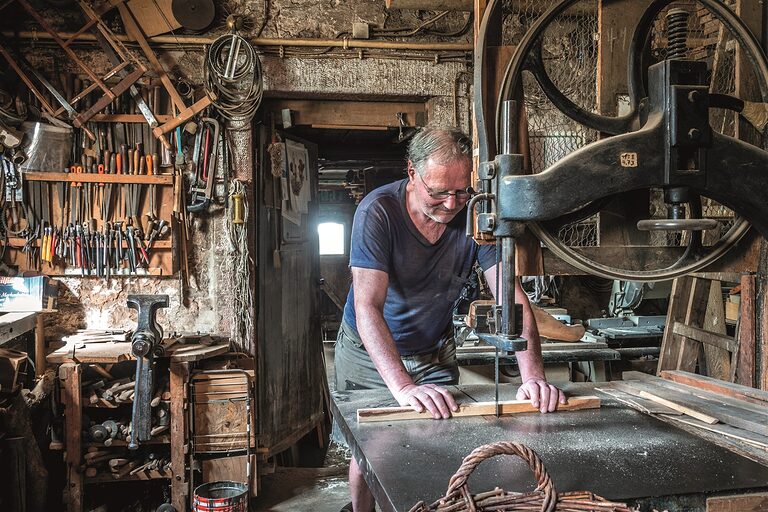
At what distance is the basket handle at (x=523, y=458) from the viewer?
41.4 inches

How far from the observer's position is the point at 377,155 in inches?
251

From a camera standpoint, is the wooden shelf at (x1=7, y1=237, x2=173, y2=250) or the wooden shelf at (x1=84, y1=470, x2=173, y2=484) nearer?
the wooden shelf at (x1=84, y1=470, x2=173, y2=484)

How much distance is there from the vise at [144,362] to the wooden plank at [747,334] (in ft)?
8.44

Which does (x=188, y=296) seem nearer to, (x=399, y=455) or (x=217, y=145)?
(x=217, y=145)

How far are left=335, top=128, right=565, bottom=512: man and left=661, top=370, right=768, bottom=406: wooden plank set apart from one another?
1.46 feet

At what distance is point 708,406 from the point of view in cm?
181

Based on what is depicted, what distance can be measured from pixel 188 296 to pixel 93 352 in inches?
28.5

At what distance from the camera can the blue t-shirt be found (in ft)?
8.07

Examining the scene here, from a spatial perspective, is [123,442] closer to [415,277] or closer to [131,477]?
[131,477]

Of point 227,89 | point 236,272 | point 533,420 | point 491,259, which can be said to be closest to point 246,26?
point 227,89

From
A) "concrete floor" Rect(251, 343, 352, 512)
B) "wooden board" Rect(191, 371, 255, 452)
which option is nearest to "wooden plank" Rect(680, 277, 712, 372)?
"concrete floor" Rect(251, 343, 352, 512)

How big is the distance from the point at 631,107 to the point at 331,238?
10.5m

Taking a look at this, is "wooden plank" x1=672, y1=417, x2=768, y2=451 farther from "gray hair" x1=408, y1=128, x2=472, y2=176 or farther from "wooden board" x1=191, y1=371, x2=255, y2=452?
"wooden board" x1=191, y1=371, x2=255, y2=452

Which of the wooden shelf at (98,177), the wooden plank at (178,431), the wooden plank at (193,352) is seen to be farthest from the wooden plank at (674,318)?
the wooden shelf at (98,177)
